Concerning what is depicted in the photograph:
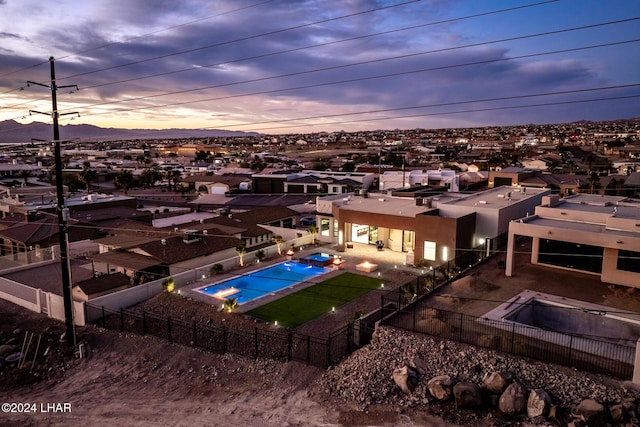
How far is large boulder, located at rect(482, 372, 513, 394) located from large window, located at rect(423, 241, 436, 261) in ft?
53.9

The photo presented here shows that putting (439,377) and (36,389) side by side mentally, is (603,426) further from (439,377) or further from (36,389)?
(36,389)

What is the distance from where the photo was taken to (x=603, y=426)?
479 inches

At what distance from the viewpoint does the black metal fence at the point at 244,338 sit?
18.2 metres

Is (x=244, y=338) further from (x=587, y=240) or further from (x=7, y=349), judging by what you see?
(x=587, y=240)

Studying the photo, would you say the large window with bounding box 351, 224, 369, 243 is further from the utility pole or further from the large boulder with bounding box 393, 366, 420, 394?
the large boulder with bounding box 393, 366, 420, 394

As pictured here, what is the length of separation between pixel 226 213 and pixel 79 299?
1867 cm

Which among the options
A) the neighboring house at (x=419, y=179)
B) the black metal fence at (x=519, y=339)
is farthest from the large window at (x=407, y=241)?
the neighboring house at (x=419, y=179)

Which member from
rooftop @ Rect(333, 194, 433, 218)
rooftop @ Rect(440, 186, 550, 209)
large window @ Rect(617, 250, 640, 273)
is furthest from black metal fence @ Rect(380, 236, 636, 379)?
rooftop @ Rect(440, 186, 550, 209)

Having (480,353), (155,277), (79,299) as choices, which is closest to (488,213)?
(480,353)

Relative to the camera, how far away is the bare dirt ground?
14418mm

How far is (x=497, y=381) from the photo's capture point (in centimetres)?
1380

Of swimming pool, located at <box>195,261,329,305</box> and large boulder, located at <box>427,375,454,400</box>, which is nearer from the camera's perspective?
large boulder, located at <box>427,375,454,400</box>

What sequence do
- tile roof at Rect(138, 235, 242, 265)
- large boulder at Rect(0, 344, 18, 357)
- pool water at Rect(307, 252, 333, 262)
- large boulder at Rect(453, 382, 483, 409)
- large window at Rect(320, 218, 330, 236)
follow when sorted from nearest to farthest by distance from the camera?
large boulder at Rect(453, 382, 483, 409), large boulder at Rect(0, 344, 18, 357), tile roof at Rect(138, 235, 242, 265), pool water at Rect(307, 252, 333, 262), large window at Rect(320, 218, 330, 236)

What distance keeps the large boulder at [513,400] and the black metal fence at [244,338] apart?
6.26 metres
